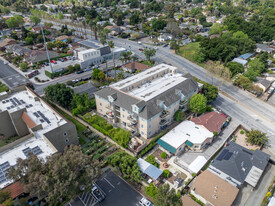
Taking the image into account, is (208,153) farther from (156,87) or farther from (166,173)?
(156,87)

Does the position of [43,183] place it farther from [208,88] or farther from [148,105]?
[208,88]

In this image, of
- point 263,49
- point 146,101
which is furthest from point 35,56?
point 263,49

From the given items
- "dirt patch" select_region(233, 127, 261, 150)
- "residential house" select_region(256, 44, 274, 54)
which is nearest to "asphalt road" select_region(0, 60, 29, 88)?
"dirt patch" select_region(233, 127, 261, 150)

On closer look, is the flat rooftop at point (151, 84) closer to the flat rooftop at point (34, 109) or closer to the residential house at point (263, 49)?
the flat rooftop at point (34, 109)

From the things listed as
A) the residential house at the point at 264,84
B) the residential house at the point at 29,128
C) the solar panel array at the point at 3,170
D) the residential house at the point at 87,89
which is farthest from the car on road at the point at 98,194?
the residential house at the point at 264,84

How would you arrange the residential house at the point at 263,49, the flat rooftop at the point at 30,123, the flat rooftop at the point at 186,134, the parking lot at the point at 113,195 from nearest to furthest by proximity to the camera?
the parking lot at the point at 113,195, the flat rooftop at the point at 30,123, the flat rooftop at the point at 186,134, the residential house at the point at 263,49

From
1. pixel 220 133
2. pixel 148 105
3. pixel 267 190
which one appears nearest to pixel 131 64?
pixel 148 105
